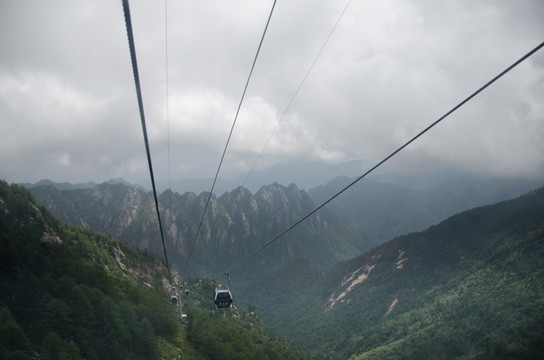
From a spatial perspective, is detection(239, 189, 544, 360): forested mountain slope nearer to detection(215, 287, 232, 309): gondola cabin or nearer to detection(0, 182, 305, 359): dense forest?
detection(0, 182, 305, 359): dense forest

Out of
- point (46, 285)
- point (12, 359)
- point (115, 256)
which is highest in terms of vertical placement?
point (115, 256)

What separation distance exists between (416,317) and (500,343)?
54.6 metres

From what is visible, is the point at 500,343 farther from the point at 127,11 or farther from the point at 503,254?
the point at 127,11

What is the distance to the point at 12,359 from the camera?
136ft

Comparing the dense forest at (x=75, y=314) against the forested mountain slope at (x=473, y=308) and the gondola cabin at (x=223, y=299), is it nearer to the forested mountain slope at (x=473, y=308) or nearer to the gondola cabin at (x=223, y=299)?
the gondola cabin at (x=223, y=299)

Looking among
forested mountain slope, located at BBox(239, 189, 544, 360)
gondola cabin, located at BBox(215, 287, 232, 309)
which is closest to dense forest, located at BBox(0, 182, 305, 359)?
gondola cabin, located at BBox(215, 287, 232, 309)

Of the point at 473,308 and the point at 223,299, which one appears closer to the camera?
the point at 223,299

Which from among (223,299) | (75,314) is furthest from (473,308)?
(75,314)

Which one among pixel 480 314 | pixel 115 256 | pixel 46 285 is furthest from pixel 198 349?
pixel 480 314

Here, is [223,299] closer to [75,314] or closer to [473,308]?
[75,314]

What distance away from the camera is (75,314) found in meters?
63.3

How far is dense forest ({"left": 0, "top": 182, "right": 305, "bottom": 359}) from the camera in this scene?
55125mm

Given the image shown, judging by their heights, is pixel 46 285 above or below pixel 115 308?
above

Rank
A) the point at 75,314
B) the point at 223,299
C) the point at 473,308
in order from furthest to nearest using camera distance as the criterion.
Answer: the point at 473,308 < the point at 75,314 < the point at 223,299
